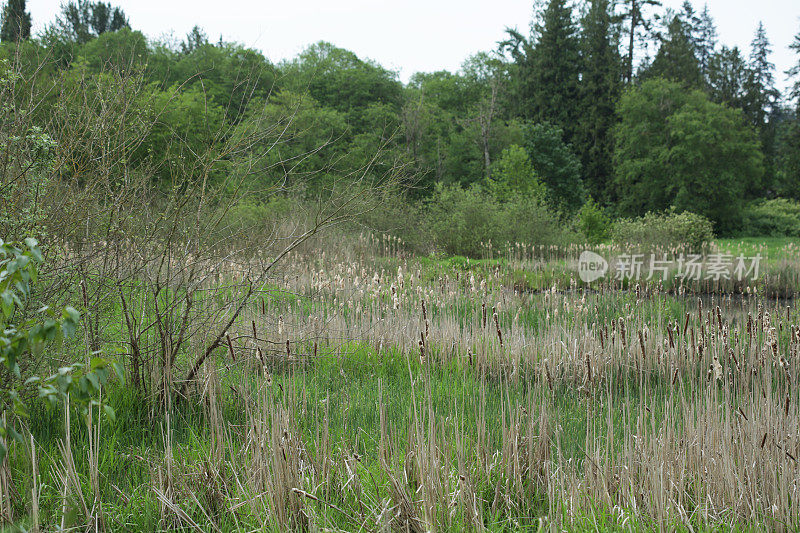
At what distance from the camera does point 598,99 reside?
35625mm

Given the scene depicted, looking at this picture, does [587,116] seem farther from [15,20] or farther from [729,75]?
[15,20]

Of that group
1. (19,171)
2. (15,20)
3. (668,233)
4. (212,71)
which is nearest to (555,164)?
(668,233)

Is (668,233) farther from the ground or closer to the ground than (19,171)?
closer to the ground

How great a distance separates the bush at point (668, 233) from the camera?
15.1m

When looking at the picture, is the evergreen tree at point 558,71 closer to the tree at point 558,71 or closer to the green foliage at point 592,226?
the tree at point 558,71

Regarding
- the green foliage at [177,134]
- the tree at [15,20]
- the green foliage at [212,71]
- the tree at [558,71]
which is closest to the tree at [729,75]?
the tree at [558,71]

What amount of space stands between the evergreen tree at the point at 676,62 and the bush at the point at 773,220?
8599 millimetres

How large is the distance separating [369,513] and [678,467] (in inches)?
60.4

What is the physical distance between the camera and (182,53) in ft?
148

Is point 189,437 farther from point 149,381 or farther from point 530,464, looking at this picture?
point 530,464

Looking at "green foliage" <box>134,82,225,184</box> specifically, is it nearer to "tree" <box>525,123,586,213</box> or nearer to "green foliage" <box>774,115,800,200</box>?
"tree" <box>525,123,586,213</box>

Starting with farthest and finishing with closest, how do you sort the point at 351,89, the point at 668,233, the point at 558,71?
the point at 558,71, the point at 351,89, the point at 668,233

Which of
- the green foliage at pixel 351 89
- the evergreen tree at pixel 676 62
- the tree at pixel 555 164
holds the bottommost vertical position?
the tree at pixel 555 164

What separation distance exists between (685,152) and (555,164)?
676 centimetres
